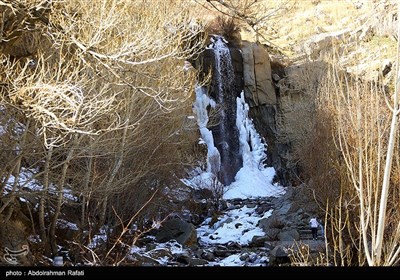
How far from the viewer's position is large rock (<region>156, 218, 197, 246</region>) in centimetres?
1319

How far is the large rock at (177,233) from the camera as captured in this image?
13188 mm

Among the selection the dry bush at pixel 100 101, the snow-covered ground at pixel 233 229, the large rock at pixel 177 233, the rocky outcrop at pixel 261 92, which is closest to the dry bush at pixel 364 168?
the dry bush at pixel 100 101

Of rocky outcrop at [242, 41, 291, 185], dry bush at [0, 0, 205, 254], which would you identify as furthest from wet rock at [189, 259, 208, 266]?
rocky outcrop at [242, 41, 291, 185]

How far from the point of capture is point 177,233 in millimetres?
13508

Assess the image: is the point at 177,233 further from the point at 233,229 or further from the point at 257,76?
the point at 257,76

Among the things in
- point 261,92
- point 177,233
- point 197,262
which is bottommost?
point 197,262

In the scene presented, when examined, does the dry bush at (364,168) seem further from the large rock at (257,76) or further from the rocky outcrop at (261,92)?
the large rock at (257,76)

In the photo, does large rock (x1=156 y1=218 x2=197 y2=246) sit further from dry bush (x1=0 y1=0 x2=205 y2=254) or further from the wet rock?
the wet rock

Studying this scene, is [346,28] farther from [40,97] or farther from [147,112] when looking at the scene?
[40,97]

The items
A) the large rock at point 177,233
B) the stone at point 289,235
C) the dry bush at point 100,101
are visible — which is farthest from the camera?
the large rock at point 177,233

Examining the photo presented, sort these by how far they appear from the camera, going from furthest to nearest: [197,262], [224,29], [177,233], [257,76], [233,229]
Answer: [224,29]
[257,76]
[233,229]
[177,233]
[197,262]

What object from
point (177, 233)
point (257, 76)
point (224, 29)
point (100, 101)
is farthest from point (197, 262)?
point (224, 29)

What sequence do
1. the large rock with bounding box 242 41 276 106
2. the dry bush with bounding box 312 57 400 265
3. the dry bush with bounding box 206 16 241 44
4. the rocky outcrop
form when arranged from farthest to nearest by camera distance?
the dry bush with bounding box 206 16 241 44
the large rock with bounding box 242 41 276 106
the rocky outcrop
the dry bush with bounding box 312 57 400 265
